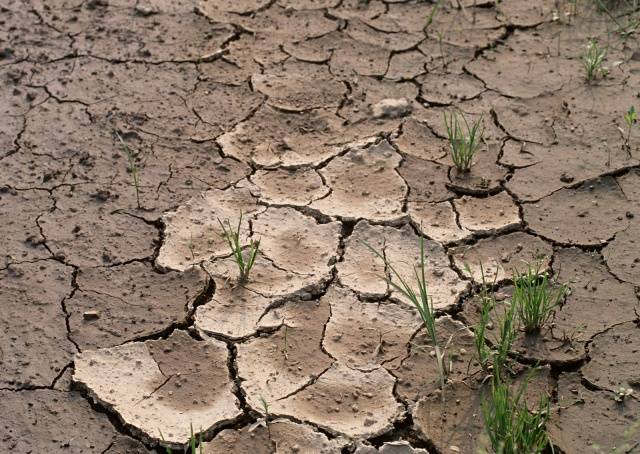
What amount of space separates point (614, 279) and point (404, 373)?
890 mm

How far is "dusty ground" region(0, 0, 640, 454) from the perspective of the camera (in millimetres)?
3051

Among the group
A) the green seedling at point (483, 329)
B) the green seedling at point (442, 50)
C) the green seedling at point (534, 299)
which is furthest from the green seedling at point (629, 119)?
the green seedling at point (483, 329)

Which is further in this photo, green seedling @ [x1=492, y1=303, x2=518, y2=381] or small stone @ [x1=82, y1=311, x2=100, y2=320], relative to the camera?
small stone @ [x1=82, y1=311, x2=100, y2=320]

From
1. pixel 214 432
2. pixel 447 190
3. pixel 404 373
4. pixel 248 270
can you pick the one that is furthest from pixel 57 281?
pixel 447 190

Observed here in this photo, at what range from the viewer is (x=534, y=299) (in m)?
3.13

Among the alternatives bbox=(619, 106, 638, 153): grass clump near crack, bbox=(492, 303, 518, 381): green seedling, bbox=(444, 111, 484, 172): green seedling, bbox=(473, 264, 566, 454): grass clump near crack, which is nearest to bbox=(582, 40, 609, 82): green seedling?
bbox=(619, 106, 638, 153): grass clump near crack

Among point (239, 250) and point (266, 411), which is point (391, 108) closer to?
point (239, 250)

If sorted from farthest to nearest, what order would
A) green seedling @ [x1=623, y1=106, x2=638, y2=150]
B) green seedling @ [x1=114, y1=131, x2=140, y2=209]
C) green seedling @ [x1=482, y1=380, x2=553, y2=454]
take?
1. green seedling @ [x1=623, y1=106, x2=638, y2=150]
2. green seedling @ [x1=114, y1=131, x2=140, y2=209]
3. green seedling @ [x1=482, y1=380, x2=553, y2=454]

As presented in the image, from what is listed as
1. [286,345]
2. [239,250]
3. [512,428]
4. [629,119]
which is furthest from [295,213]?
[629,119]

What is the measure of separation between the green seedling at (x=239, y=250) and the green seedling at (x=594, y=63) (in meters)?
1.80

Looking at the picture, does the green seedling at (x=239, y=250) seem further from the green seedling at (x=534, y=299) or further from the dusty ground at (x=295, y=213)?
the green seedling at (x=534, y=299)

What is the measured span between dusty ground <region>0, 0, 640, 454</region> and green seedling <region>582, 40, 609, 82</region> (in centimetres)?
5

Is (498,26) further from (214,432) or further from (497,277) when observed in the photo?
(214,432)

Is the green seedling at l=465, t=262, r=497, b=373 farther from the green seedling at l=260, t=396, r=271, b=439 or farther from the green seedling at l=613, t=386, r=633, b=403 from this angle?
the green seedling at l=260, t=396, r=271, b=439
